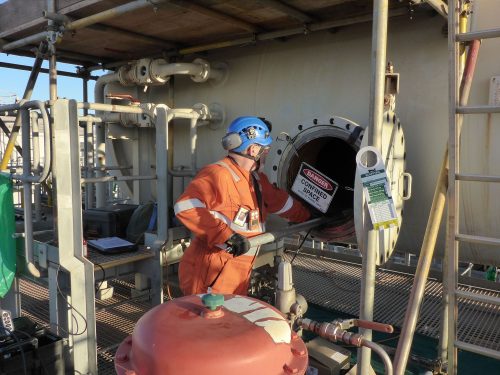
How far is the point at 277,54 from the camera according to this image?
11.1 feet

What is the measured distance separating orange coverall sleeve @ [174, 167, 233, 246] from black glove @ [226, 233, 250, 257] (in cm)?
14

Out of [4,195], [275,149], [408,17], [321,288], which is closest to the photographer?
[4,195]

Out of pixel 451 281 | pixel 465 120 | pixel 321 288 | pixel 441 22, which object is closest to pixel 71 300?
pixel 451 281

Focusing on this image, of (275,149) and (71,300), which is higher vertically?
(275,149)

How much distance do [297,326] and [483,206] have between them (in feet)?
4.98

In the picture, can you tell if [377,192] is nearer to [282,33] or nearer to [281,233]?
[281,233]

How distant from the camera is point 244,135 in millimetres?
2562

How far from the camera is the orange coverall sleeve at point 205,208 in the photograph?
2.28 metres

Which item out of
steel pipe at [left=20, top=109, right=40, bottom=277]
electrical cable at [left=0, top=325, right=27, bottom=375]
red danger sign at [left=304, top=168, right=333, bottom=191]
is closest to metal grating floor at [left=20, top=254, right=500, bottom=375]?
electrical cable at [left=0, top=325, right=27, bottom=375]

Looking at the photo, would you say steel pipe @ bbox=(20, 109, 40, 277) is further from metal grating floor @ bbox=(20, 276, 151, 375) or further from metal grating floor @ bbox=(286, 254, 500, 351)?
metal grating floor @ bbox=(286, 254, 500, 351)

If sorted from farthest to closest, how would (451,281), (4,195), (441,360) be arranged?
(4,195) → (441,360) → (451,281)

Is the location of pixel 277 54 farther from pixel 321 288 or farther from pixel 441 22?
pixel 321 288

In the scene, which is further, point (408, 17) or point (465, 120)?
point (408, 17)

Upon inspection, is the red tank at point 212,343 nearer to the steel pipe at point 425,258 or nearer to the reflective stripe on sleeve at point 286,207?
the steel pipe at point 425,258
